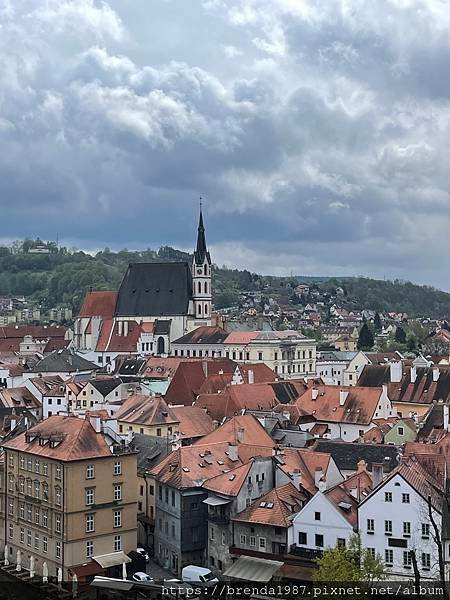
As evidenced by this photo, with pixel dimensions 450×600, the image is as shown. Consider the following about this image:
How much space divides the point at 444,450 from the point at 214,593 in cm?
1662

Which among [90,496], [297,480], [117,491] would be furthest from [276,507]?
[90,496]

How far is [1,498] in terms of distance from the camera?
6431 centimetres

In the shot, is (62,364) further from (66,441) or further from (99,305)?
(66,441)

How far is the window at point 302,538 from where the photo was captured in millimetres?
52812

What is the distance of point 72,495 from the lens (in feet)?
186

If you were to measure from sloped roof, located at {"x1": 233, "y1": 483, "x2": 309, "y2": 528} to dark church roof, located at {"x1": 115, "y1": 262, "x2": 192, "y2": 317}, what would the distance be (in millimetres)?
109586

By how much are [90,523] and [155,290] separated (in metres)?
112

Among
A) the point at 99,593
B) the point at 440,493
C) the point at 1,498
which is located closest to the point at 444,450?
the point at 440,493

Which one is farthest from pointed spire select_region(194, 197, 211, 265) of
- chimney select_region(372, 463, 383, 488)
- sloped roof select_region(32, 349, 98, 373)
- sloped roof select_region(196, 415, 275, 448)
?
chimney select_region(372, 463, 383, 488)

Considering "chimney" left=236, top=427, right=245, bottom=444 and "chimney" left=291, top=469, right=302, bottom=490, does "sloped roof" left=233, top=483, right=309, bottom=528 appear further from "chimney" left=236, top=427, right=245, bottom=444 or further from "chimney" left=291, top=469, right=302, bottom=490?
"chimney" left=236, top=427, right=245, bottom=444

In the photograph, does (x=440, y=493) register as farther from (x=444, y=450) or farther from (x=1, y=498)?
(x=1, y=498)

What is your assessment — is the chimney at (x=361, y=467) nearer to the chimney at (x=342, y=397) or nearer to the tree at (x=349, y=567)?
the tree at (x=349, y=567)

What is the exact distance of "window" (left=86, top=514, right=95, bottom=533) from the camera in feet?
188

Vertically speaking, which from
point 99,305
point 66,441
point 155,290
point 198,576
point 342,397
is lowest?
point 198,576
